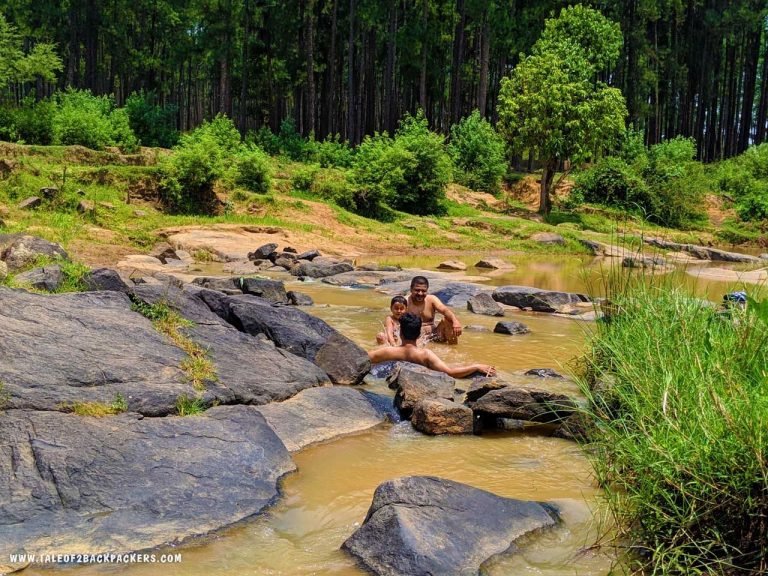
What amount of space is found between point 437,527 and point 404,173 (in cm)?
2396

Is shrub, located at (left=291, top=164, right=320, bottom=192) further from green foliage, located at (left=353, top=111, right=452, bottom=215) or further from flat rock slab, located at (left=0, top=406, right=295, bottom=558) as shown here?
flat rock slab, located at (left=0, top=406, right=295, bottom=558)

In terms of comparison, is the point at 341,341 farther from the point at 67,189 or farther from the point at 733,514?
the point at 67,189

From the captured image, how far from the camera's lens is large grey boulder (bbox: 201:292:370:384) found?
733 cm

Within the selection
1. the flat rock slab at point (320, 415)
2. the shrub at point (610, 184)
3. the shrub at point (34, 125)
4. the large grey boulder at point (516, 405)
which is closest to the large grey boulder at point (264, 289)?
the flat rock slab at point (320, 415)

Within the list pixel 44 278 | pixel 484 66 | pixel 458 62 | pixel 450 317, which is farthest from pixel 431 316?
pixel 458 62

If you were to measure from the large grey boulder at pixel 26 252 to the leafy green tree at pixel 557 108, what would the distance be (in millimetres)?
22712

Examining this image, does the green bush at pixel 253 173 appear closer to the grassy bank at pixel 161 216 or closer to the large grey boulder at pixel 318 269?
the grassy bank at pixel 161 216

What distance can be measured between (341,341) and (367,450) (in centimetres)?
218

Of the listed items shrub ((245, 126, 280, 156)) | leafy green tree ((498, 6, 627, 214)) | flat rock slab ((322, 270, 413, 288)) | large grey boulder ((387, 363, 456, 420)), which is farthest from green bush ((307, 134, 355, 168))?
large grey boulder ((387, 363, 456, 420))

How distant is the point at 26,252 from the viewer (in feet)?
32.1

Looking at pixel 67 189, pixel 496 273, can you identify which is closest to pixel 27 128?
pixel 67 189

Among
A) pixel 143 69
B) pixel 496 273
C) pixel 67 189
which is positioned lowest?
pixel 496 273

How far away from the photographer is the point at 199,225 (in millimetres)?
20391

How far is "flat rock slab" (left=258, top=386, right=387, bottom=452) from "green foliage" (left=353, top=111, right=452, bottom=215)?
19900mm
